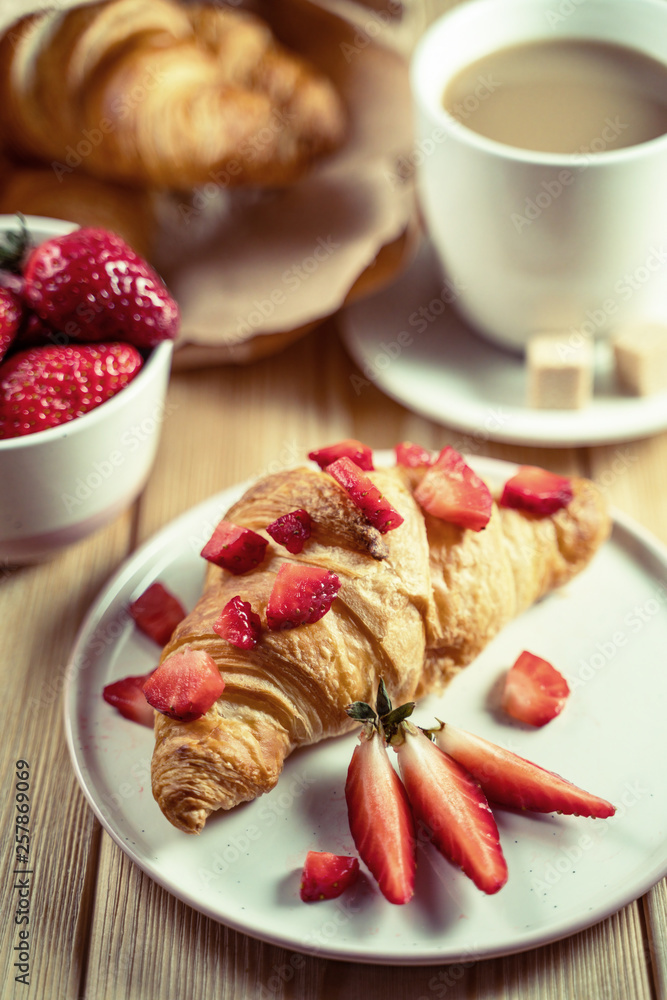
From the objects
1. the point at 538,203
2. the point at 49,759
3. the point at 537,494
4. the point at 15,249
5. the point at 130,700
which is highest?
the point at 538,203

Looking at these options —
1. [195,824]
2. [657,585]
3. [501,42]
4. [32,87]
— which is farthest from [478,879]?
[32,87]

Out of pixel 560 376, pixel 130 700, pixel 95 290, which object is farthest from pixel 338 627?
pixel 560 376

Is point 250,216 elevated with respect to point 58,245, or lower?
lower

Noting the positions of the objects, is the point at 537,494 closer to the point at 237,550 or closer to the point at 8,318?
the point at 237,550

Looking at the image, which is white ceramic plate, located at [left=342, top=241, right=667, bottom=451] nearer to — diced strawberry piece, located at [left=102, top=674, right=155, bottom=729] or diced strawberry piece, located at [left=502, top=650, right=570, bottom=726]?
diced strawberry piece, located at [left=502, top=650, right=570, bottom=726]

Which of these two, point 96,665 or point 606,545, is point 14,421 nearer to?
point 96,665

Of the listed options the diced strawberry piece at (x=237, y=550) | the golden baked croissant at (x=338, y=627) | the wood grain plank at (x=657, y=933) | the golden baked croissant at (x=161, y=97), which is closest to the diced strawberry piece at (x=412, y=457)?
the golden baked croissant at (x=338, y=627)
